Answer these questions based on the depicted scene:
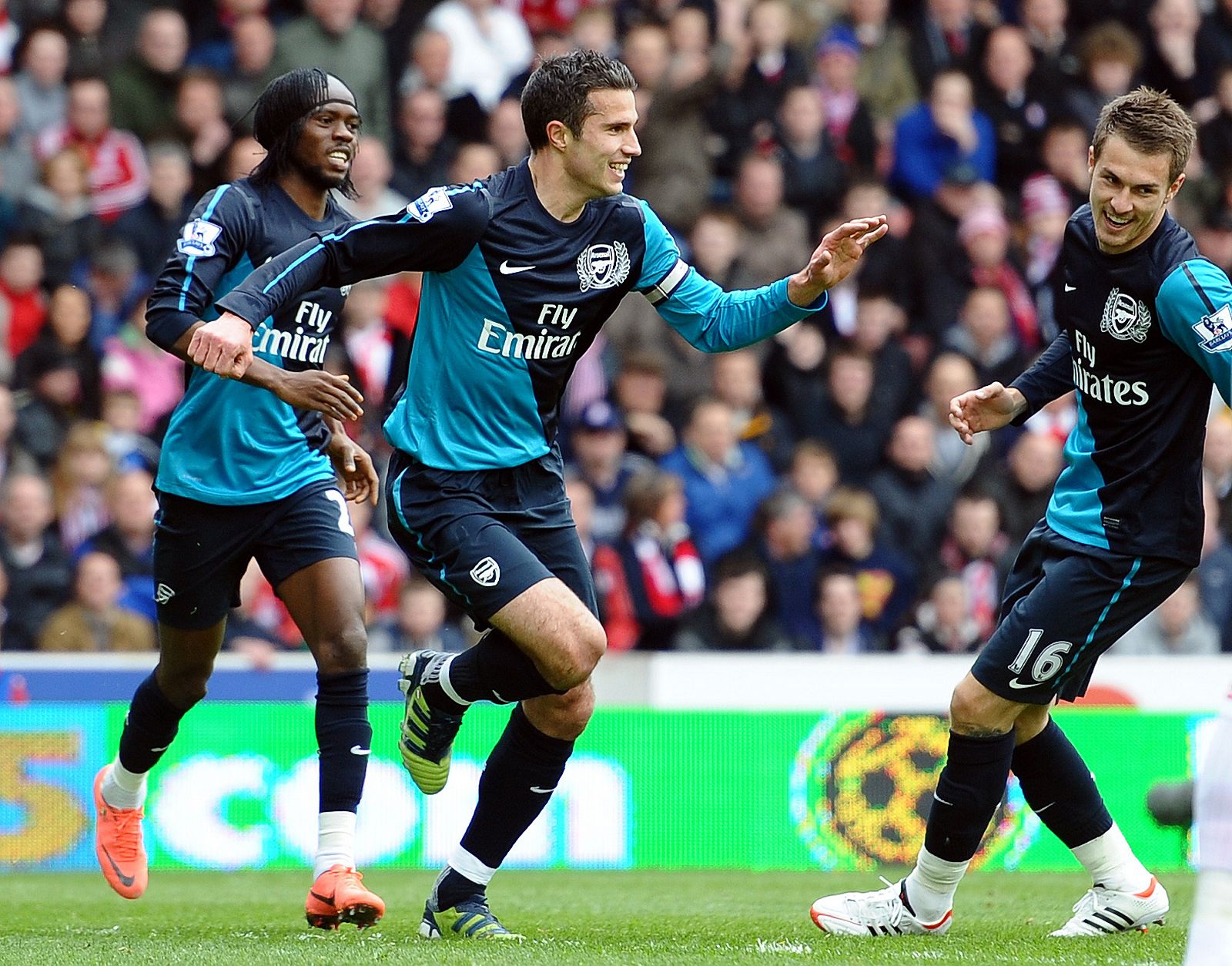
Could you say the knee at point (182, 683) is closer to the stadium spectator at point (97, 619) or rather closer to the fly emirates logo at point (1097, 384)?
the fly emirates logo at point (1097, 384)

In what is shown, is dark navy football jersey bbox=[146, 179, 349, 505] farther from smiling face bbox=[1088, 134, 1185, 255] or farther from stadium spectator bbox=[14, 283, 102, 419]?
stadium spectator bbox=[14, 283, 102, 419]

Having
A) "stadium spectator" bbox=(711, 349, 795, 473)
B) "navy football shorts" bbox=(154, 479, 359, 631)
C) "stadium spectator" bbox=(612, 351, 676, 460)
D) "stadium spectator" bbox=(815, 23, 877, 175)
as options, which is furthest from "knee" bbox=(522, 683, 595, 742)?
"stadium spectator" bbox=(815, 23, 877, 175)

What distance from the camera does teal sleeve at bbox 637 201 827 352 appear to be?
5883 millimetres

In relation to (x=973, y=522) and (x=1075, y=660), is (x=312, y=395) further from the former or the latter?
(x=973, y=522)

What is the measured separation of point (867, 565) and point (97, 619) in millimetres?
4486

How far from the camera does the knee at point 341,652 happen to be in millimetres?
6133

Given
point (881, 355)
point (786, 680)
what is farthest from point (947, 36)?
point (786, 680)

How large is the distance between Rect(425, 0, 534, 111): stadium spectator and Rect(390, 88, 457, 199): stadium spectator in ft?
1.73

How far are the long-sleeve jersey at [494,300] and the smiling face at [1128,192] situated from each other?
36.0 inches

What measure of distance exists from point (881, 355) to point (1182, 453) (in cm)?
690

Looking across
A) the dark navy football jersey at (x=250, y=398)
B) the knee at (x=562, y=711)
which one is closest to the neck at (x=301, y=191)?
the dark navy football jersey at (x=250, y=398)

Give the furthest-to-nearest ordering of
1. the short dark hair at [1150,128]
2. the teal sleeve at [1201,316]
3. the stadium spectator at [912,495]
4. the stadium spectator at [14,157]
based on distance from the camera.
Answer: the stadium spectator at [14,157]
the stadium spectator at [912,495]
the short dark hair at [1150,128]
the teal sleeve at [1201,316]

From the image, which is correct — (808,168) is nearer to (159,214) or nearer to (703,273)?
(703,273)

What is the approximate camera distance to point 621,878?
869 centimetres
